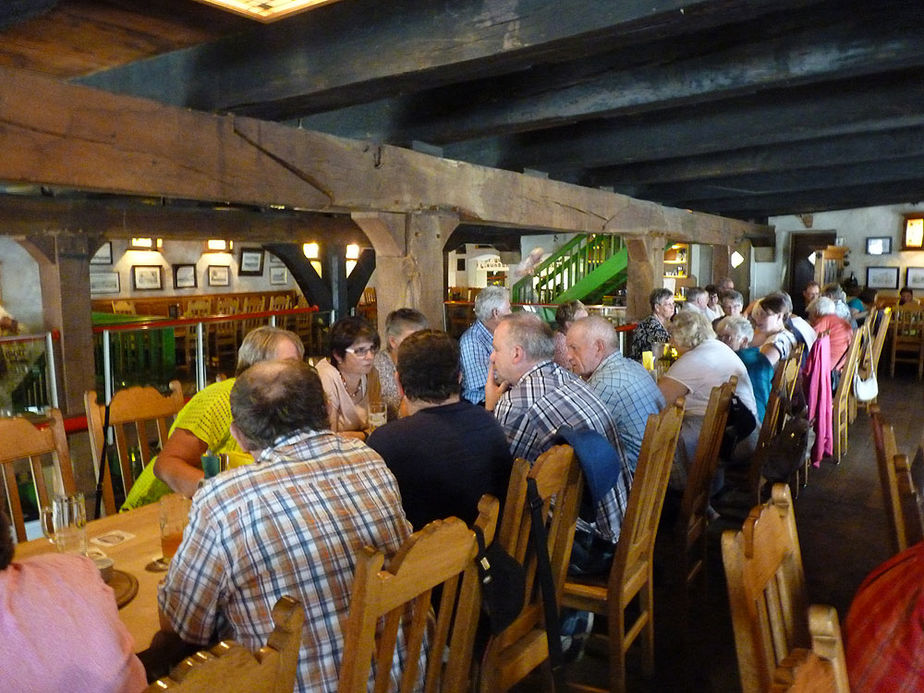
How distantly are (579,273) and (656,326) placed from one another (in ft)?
28.0

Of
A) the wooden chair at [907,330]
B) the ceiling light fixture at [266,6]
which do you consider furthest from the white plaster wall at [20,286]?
the wooden chair at [907,330]

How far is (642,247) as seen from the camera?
24.9 ft

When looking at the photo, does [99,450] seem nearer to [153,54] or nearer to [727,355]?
[153,54]

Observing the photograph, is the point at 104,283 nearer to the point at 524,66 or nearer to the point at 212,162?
the point at 212,162

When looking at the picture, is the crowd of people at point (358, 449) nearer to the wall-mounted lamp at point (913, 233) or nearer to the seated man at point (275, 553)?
the seated man at point (275, 553)

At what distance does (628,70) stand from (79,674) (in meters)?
3.60

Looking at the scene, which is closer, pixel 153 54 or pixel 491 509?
pixel 491 509

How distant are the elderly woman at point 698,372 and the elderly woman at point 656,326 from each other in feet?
6.77

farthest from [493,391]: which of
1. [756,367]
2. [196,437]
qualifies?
[756,367]

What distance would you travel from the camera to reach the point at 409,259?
172 inches

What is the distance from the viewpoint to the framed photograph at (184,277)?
14008mm

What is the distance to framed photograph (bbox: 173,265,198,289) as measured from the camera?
14.0m

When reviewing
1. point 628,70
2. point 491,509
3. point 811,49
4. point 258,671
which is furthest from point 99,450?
point 811,49

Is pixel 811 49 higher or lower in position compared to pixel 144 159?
higher
